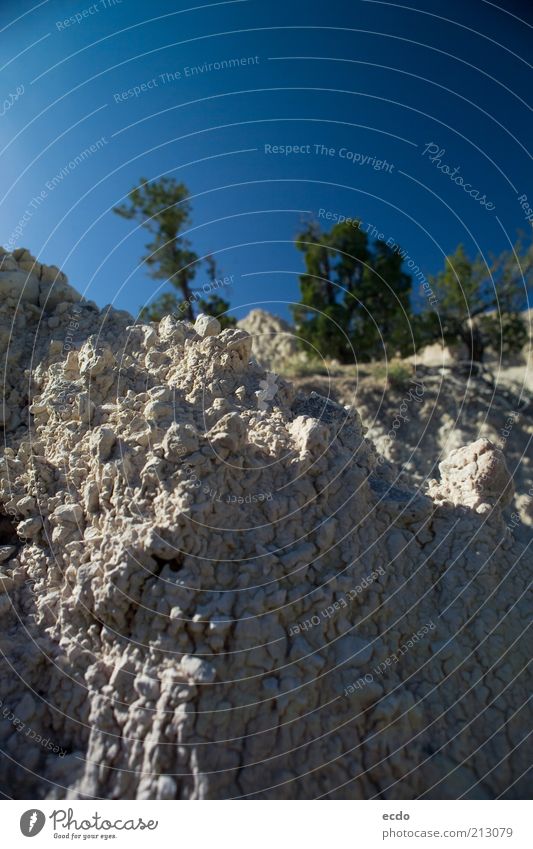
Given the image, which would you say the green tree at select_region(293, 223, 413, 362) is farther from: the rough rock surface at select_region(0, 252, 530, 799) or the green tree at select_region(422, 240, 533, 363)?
the rough rock surface at select_region(0, 252, 530, 799)

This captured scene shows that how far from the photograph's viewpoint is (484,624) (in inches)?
217

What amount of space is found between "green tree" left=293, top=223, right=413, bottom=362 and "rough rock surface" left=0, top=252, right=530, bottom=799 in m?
13.6

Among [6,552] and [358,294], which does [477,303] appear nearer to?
[358,294]

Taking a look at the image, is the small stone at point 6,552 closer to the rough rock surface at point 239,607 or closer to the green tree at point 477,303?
the rough rock surface at point 239,607

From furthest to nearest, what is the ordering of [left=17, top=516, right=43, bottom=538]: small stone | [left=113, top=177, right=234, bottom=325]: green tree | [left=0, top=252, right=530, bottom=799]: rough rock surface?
[left=113, top=177, right=234, bottom=325]: green tree
[left=17, top=516, right=43, bottom=538]: small stone
[left=0, top=252, right=530, bottom=799]: rough rock surface

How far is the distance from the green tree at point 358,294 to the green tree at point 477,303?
38.6 inches

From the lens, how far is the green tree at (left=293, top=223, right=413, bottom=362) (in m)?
19.5

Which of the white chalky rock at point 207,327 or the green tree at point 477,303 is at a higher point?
the green tree at point 477,303

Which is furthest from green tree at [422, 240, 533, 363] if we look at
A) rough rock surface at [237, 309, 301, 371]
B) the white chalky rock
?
the white chalky rock

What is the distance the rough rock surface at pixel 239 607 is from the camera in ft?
15.0

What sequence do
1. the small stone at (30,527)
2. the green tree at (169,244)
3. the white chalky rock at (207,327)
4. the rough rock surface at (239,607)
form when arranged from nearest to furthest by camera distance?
the rough rock surface at (239,607) → the small stone at (30,527) → the white chalky rock at (207,327) → the green tree at (169,244)

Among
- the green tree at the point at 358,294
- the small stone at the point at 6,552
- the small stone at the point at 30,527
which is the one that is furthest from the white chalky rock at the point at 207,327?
the green tree at the point at 358,294

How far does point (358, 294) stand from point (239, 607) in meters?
16.0
